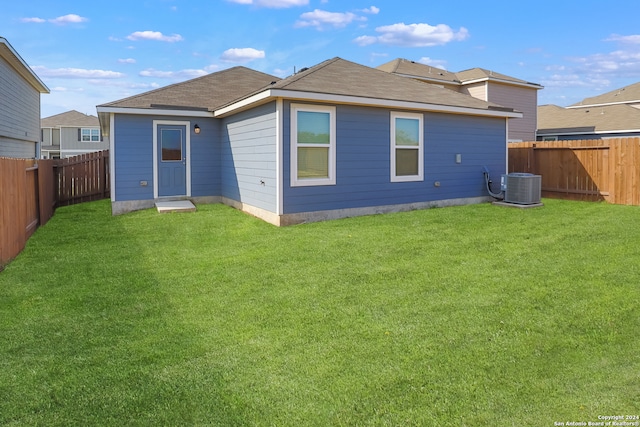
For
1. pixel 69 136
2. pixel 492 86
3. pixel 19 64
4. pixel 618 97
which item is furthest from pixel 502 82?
pixel 69 136

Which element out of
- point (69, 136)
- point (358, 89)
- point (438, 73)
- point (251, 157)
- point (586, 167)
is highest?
point (438, 73)

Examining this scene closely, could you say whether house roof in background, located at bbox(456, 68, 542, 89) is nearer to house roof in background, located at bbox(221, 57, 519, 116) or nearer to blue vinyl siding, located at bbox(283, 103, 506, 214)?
blue vinyl siding, located at bbox(283, 103, 506, 214)

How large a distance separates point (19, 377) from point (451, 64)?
27615 millimetres

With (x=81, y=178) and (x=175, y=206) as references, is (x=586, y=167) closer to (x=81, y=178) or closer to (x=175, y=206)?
(x=175, y=206)

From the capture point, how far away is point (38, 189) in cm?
979

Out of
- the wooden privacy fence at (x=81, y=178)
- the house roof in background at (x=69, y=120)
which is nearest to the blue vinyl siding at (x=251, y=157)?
the wooden privacy fence at (x=81, y=178)

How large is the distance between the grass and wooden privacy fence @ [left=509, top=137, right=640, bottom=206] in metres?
4.53

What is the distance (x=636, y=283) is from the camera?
4.86 metres

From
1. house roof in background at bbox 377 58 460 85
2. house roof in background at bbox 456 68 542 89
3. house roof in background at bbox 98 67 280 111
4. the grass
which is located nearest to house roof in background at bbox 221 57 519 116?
house roof in background at bbox 98 67 280 111

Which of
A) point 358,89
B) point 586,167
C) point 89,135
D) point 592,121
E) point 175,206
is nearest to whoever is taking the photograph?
point 358,89

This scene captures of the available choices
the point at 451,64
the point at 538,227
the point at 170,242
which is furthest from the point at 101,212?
the point at 451,64

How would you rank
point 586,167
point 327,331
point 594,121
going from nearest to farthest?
point 327,331 → point 586,167 → point 594,121

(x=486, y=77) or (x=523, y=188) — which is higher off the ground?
(x=486, y=77)

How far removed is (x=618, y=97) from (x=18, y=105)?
35.0 m
